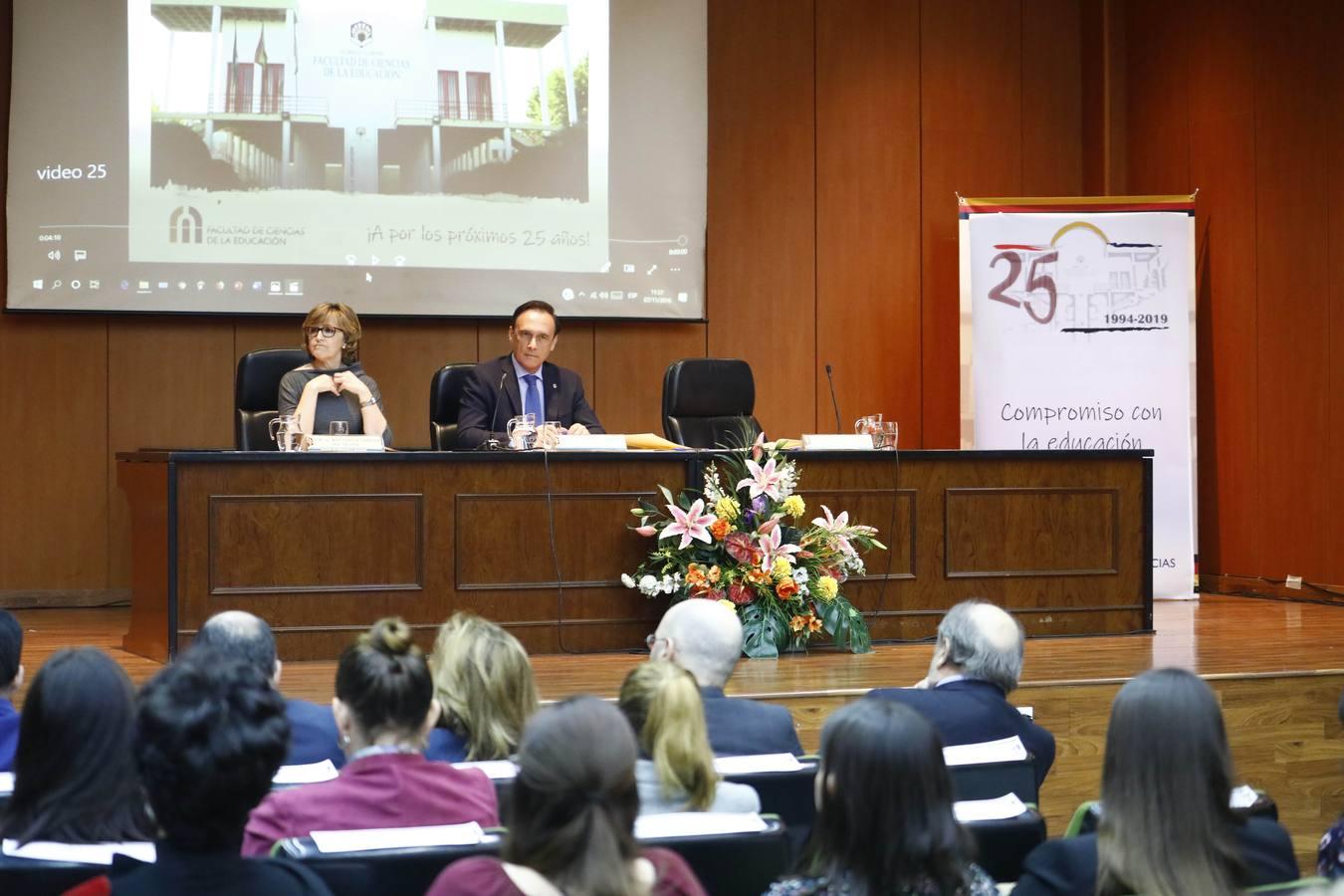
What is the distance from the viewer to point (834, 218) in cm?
762

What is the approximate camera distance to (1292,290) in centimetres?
687

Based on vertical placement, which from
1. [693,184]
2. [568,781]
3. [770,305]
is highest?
[693,184]

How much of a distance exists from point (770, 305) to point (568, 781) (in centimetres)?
612

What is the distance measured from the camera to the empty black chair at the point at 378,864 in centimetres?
176

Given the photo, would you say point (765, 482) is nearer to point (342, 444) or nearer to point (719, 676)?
point (342, 444)

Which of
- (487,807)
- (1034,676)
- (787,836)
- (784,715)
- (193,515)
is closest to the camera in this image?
(787,836)

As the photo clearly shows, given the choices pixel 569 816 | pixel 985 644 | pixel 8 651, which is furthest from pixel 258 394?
pixel 569 816

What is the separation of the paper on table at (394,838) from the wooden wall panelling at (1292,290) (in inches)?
225

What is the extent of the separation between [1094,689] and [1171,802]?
8.47ft

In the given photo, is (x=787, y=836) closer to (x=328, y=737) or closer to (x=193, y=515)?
(x=328, y=737)

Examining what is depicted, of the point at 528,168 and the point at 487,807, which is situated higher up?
the point at 528,168

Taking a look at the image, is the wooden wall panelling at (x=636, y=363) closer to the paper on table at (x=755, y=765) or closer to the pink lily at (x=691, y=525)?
the pink lily at (x=691, y=525)

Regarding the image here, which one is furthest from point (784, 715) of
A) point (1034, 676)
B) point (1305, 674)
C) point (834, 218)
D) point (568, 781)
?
point (834, 218)

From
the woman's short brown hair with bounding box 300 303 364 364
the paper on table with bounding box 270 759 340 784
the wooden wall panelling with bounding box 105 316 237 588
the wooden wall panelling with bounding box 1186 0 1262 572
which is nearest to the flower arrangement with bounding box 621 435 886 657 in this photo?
the woman's short brown hair with bounding box 300 303 364 364
